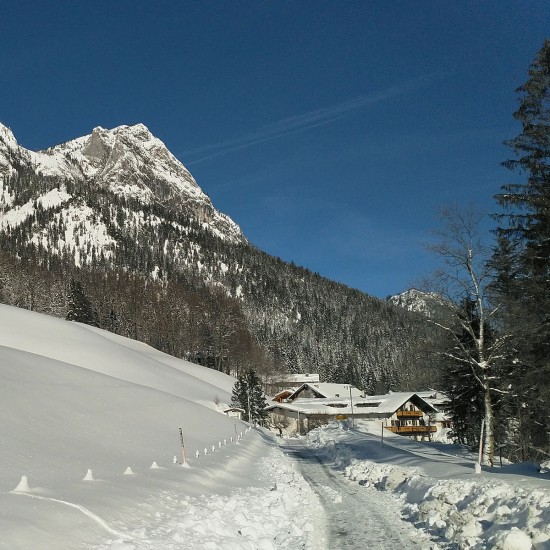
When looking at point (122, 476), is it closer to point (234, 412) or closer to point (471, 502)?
point (471, 502)

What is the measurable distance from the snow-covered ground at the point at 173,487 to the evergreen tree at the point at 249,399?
30.7 meters

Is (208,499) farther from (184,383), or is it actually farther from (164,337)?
(164,337)

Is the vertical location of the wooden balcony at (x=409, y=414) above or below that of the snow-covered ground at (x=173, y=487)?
above

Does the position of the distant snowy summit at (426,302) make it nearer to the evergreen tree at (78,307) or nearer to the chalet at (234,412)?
the chalet at (234,412)

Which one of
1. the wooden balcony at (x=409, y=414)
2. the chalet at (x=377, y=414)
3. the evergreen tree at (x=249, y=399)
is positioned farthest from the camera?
the wooden balcony at (x=409, y=414)

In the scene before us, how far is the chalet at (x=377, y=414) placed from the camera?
7919 centimetres

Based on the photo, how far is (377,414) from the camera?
262ft

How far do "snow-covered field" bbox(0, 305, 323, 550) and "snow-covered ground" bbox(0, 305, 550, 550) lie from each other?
46 mm

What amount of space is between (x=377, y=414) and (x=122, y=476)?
233 ft

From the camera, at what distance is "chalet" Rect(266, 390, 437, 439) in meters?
79.2

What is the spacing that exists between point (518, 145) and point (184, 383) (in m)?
52.1

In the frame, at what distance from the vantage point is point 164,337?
334ft

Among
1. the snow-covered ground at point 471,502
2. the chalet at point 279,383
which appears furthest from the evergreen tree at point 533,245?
the chalet at point 279,383

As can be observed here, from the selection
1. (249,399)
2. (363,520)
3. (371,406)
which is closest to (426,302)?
(363,520)
